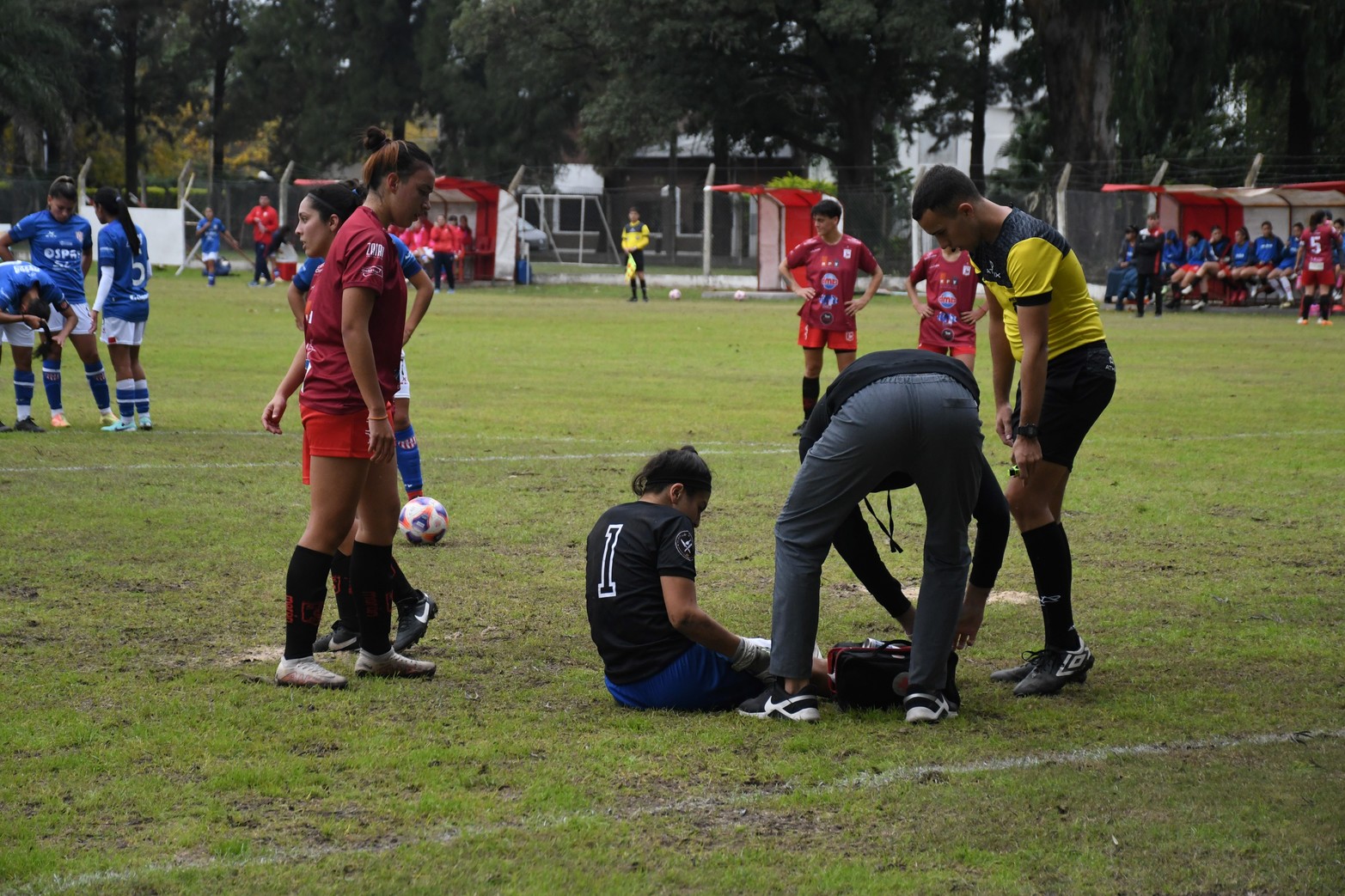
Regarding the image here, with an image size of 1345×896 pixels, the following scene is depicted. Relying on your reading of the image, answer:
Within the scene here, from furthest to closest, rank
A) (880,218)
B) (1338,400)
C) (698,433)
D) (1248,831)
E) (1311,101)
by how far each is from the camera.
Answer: (880,218) → (1311,101) → (1338,400) → (698,433) → (1248,831)

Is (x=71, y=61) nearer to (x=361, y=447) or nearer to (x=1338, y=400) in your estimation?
(x=1338, y=400)

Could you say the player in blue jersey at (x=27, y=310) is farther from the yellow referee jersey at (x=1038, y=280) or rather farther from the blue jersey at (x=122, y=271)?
the yellow referee jersey at (x=1038, y=280)

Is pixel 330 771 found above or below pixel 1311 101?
below

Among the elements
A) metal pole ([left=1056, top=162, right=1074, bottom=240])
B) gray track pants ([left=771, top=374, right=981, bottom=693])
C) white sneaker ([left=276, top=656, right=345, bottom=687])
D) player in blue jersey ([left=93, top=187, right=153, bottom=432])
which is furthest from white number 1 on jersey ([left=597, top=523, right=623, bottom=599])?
metal pole ([left=1056, top=162, right=1074, bottom=240])

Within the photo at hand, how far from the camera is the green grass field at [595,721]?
3.68 m

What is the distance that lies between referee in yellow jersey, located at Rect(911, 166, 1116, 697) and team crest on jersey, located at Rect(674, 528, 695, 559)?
1.28 m

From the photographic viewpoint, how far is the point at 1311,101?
35.2 meters

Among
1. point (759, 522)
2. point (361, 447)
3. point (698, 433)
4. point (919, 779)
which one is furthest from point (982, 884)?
point (698, 433)

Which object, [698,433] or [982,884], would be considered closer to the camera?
[982,884]

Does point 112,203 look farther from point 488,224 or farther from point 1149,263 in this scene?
point 488,224

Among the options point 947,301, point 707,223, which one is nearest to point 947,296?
point 947,301

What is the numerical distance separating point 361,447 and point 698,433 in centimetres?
709

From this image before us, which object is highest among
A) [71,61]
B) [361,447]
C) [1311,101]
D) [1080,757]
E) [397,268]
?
[71,61]

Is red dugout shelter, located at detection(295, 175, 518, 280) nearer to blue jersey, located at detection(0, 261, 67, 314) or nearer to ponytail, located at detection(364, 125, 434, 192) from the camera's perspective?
blue jersey, located at detection(0, 261, 67, 314)
